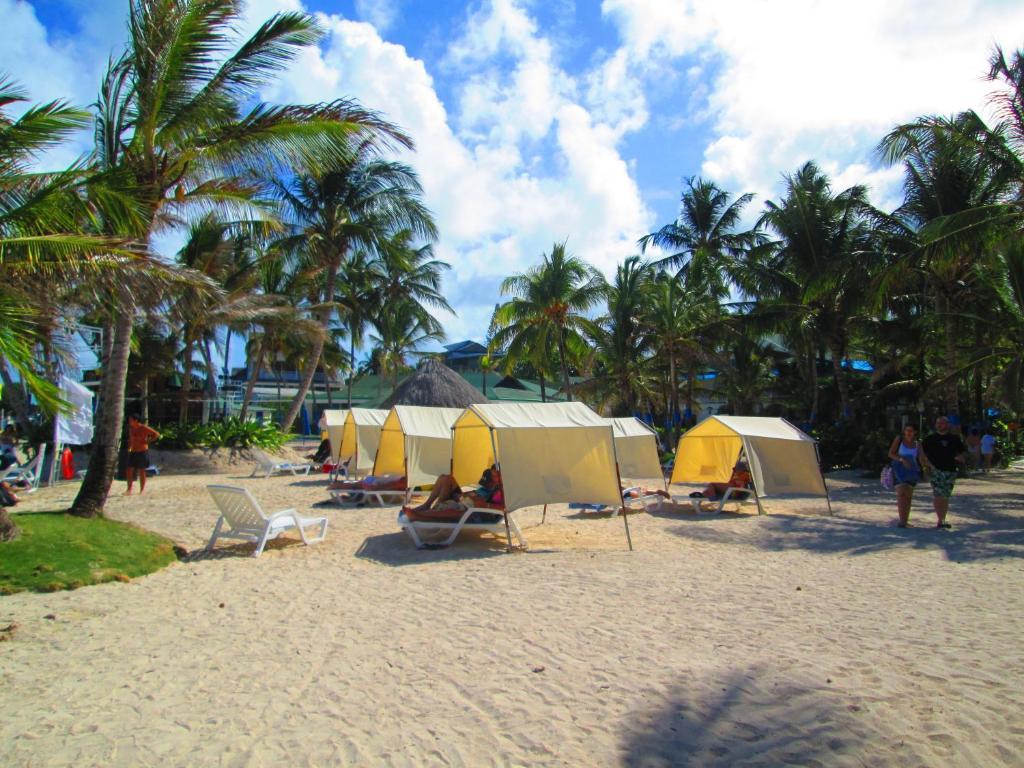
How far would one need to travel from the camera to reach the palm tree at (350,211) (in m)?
21.7

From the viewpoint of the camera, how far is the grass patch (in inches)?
238

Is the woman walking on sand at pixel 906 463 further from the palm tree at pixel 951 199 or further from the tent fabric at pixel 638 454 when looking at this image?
the palm tree at pixel 951 199

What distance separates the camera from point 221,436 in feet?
66.0

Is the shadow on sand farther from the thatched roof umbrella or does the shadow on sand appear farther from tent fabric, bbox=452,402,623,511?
the thatched roof umbrella

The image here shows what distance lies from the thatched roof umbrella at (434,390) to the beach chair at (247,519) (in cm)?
1361

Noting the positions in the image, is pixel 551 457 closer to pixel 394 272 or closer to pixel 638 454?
pixel 638 454

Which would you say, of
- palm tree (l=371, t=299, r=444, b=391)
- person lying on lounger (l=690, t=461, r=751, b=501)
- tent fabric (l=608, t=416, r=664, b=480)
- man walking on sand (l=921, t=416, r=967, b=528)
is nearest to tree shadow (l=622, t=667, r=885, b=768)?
man walking on sand (l=921, t=416, r=967, b=528)

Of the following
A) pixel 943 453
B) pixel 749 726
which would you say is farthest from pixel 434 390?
pixel 749 726

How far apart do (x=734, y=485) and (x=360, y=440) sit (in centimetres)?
913

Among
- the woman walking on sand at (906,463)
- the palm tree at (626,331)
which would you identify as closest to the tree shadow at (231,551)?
the woman walking on sand at (906,463)

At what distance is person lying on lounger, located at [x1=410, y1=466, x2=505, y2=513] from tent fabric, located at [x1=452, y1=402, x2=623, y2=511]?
27cm

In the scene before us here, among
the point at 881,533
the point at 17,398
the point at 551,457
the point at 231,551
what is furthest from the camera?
the point at 17,398

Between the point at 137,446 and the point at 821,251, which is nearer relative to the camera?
the point at 137,446

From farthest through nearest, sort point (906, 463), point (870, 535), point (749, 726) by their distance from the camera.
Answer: point (906, 463) → point (870, 535) → point (749, 726)
